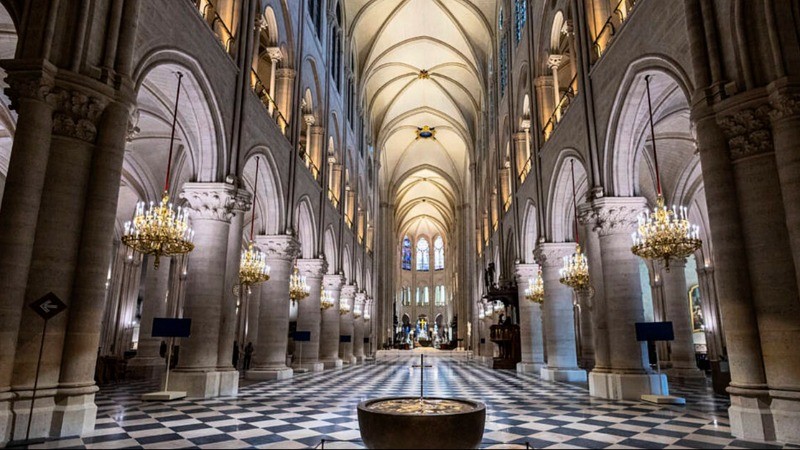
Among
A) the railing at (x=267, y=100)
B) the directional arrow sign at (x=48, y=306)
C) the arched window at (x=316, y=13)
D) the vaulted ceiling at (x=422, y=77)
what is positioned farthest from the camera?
the vaulted ceiling at (x=422, y=77)

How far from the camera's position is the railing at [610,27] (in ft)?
32.2

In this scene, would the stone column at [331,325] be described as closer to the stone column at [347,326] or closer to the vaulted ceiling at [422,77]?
the stone column at [347,326]

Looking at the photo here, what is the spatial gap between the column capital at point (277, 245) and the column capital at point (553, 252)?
24.9 feet

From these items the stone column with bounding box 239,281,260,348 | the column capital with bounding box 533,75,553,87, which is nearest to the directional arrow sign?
the column capital with bounding box 533,75,553,87

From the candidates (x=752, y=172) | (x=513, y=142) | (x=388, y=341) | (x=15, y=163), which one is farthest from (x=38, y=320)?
(x=388, y=341)

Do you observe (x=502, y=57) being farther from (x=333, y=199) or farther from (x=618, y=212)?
(x=618, y=212)

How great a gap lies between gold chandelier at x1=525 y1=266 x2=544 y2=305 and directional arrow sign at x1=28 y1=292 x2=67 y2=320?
13233 millimetres

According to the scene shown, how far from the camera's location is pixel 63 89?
579 cm

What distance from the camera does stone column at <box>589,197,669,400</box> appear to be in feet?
30.8

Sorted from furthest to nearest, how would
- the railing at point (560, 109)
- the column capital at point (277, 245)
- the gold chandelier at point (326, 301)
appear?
the gold chandelier at point (326, 301), the column capital at point (277, 245), the railing at point (560, 109)

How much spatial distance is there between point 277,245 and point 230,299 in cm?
386

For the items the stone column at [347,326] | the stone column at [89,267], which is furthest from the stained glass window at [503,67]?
the stone column at [89,267]

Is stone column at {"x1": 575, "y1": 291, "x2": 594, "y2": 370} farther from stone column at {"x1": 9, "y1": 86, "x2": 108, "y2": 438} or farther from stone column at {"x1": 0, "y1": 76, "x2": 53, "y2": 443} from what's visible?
stone column at {"x1": 0, "y1": 76, "x2": 53, "y2": 443}

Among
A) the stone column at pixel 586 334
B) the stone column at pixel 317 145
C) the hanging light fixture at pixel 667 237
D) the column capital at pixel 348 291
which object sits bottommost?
the stone column at pixel 586 334
